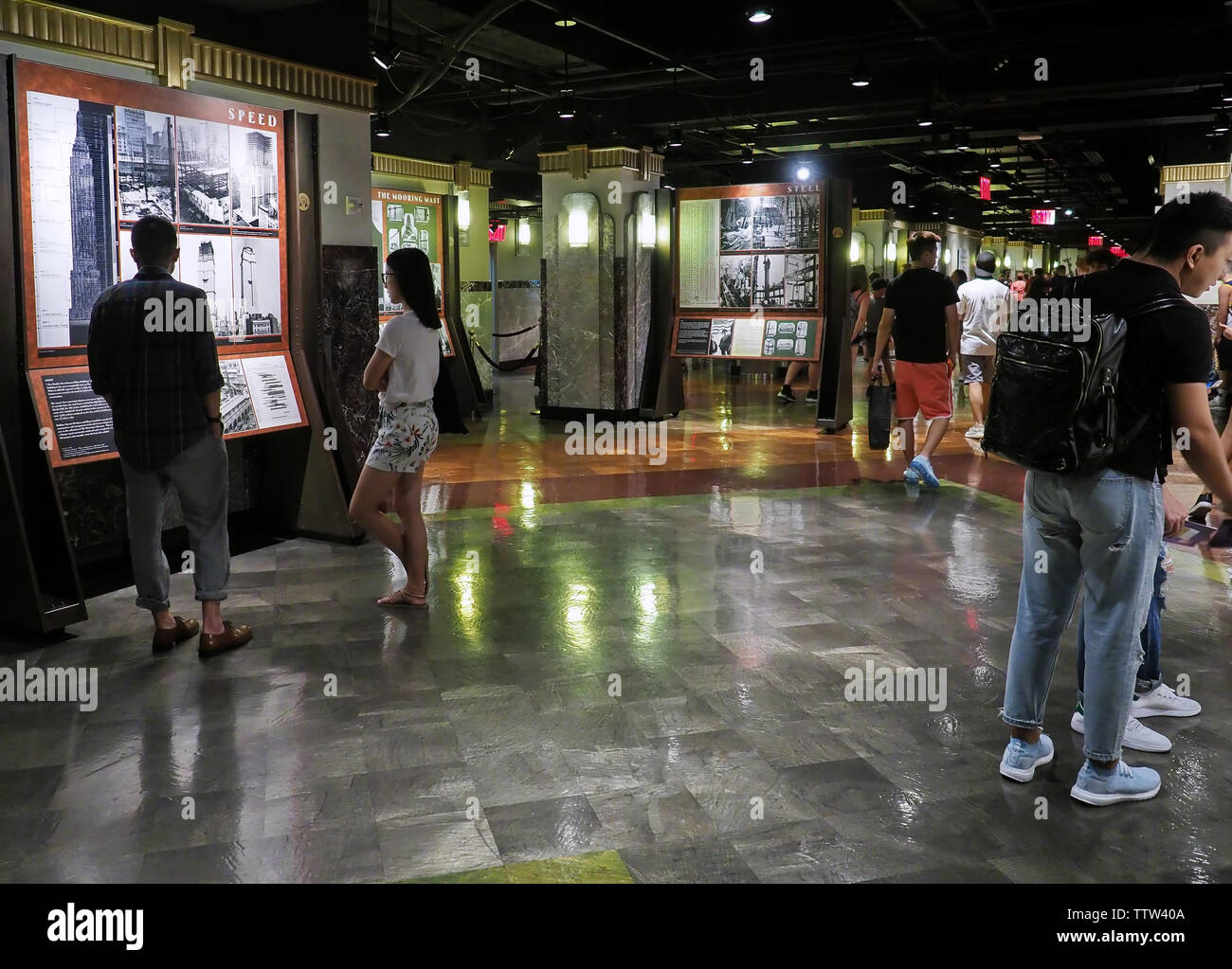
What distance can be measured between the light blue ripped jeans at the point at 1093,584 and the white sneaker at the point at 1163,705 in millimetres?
762

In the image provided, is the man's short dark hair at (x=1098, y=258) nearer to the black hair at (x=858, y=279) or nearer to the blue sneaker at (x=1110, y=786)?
the blue sneaker at (x=1110, y=786)

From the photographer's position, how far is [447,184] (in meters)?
13.5

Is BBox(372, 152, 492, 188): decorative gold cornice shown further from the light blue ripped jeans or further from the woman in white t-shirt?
the light blue ripped jeans

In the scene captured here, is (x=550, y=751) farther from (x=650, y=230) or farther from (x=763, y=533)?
(x=650, y=230)

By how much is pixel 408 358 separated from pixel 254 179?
2005 millimetres

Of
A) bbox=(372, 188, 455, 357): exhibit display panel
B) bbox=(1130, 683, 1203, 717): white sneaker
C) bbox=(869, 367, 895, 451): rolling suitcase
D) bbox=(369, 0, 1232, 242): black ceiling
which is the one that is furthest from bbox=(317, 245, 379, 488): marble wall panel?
bbox=(372, 188, 455, 357): exhibit display panel

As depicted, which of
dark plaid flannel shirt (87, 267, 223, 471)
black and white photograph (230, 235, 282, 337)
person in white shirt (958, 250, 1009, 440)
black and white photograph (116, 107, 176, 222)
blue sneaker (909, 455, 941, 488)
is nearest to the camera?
dark plaid flannel shirt (87, 267, 223, 471)

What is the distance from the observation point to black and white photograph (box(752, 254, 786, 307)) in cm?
1175

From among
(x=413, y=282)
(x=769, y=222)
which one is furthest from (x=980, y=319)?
(x=413, y=282)

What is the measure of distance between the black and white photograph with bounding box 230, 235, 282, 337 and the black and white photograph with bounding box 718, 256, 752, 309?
674cm

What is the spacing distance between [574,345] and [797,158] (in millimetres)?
8288

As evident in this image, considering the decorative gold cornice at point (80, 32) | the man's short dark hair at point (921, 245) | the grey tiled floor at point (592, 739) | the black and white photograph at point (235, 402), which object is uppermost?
the decorative gold cornice at point (80, 32)

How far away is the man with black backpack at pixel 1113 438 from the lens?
9.22 feet

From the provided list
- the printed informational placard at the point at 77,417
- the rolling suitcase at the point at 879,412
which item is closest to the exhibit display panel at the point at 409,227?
the rolling suitcase at the point at 879,412
